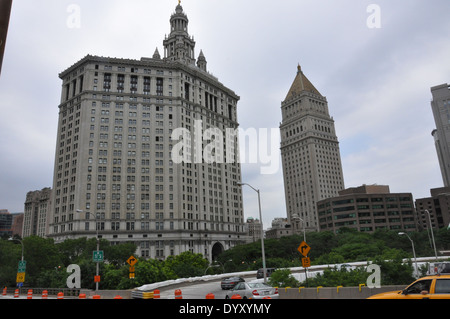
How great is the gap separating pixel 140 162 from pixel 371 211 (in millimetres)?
106718

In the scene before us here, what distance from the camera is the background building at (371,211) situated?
149 m

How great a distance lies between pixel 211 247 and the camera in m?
121

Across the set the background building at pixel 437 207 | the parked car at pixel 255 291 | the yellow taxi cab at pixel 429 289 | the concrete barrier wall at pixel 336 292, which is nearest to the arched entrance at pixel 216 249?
the concrete barrier wall at pixel 336 292

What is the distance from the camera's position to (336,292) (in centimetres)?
2252

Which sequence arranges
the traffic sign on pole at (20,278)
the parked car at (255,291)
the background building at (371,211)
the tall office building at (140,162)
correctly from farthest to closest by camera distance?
the background building at (371,211)
the tall office building at (140,162)
the traffic sign on pole at (20,278)
the parked car at (255,291)

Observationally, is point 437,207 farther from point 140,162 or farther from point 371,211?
point 140,162

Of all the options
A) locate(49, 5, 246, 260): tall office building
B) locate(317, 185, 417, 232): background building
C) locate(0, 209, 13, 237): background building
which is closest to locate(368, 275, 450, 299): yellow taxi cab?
locate(49, 5, 246, 260): tall office building

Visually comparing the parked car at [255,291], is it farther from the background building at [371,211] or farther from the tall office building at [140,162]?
the background building at [371,211]

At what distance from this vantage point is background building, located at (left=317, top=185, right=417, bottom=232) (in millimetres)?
148875

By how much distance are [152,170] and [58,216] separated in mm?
35150

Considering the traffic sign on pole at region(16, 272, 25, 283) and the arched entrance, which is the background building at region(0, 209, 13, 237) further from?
the arched entrance

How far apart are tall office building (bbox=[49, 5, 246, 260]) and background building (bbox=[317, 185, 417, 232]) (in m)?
52.5

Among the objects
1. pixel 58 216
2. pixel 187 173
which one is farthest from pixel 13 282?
pixel 187 173

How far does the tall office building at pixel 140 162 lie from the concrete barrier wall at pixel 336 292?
300 ft
